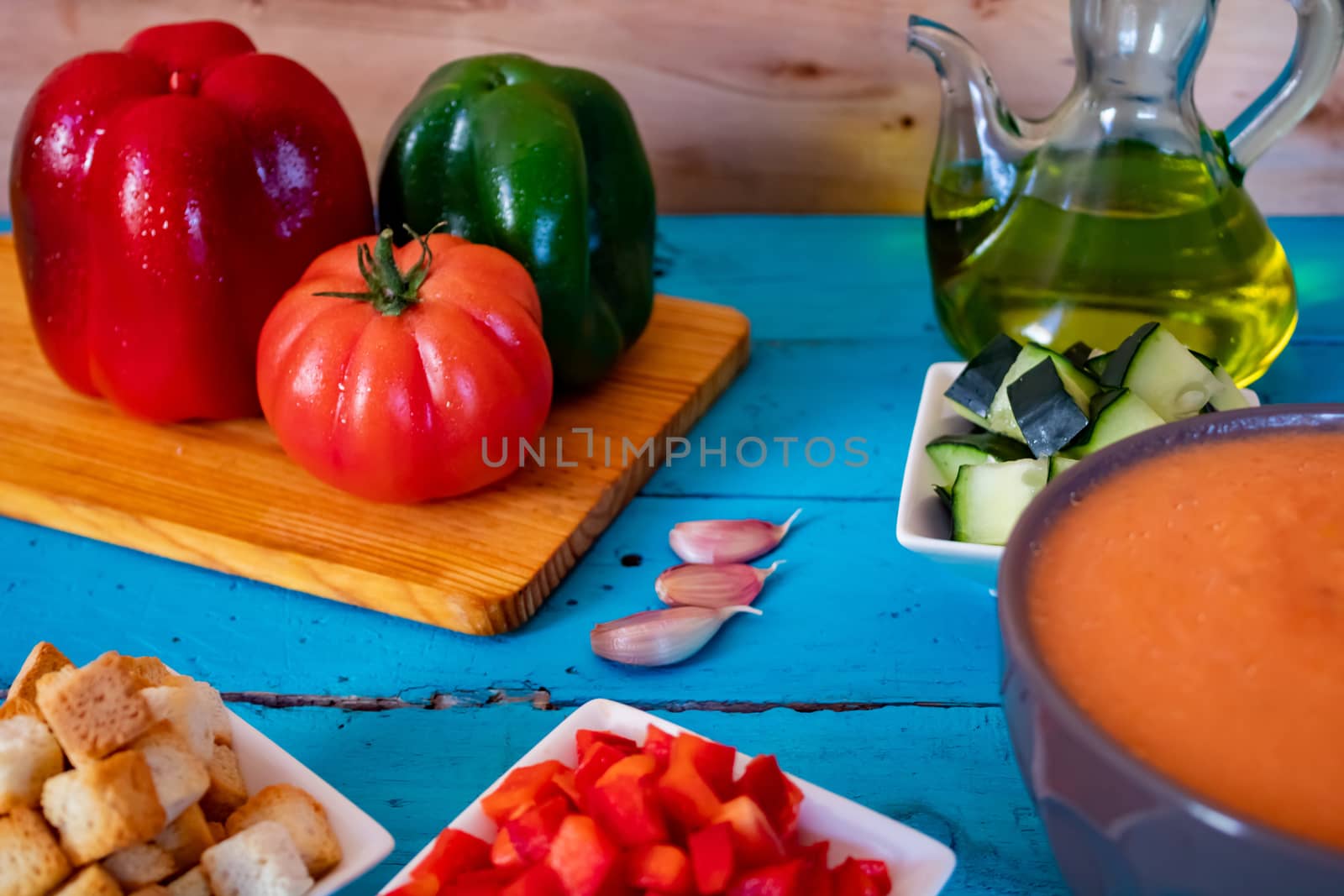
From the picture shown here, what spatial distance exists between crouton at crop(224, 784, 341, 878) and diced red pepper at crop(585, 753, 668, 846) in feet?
0.48

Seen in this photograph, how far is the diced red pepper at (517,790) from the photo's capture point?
727 millimetres

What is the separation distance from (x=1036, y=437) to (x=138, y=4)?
137cm

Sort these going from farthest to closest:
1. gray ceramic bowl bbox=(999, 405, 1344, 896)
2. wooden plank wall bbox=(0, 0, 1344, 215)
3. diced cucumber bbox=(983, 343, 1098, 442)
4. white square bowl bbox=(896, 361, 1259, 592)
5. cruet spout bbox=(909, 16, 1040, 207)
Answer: wooden plank wall bbox=(0, 0, 1344, 215), cruet spout bbox=(909, 16, 1040, 207), diced cucumber bbox=(983, 343, 1098, 442), white square bowl bbox=(896, 361, 1259, 592), gray ceramic bowl bbox=(999, 405, 1344, 896)

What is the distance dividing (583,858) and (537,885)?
3 centimetres

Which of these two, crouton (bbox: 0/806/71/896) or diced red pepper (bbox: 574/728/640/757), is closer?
crouton (bbox: 0/806/71/896)

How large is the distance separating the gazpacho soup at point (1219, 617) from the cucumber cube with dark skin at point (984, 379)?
33 centimetres

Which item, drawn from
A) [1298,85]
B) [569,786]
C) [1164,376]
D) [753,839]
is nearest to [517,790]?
[569,786]

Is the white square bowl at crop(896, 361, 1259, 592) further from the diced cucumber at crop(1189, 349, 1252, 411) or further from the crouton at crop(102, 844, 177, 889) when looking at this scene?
the crouton at crop(102, 844, 177, 889)

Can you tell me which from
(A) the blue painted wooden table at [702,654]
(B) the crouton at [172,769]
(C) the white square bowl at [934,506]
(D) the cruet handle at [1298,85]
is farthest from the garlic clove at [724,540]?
(D) the cruet handle at [1298,85]

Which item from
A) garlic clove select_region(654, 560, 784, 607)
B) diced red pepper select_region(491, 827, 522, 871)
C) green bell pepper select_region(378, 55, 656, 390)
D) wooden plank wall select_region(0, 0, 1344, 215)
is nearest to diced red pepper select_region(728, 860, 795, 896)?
diced red pepper select_region(491, 827, 522, 871)

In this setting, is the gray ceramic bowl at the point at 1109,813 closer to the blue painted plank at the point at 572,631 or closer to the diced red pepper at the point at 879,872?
the diced red pepper at the point at 879,872

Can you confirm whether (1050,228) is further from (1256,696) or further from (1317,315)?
(1256,696)

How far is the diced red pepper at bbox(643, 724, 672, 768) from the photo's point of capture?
76cm

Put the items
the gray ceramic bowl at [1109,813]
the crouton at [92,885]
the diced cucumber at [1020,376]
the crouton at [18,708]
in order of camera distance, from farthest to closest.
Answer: the diced cucumber at [1020,376] → the crouton at [18,708] → the crouton at [92,885] → the gray ceramic bowl at [1109,813]
